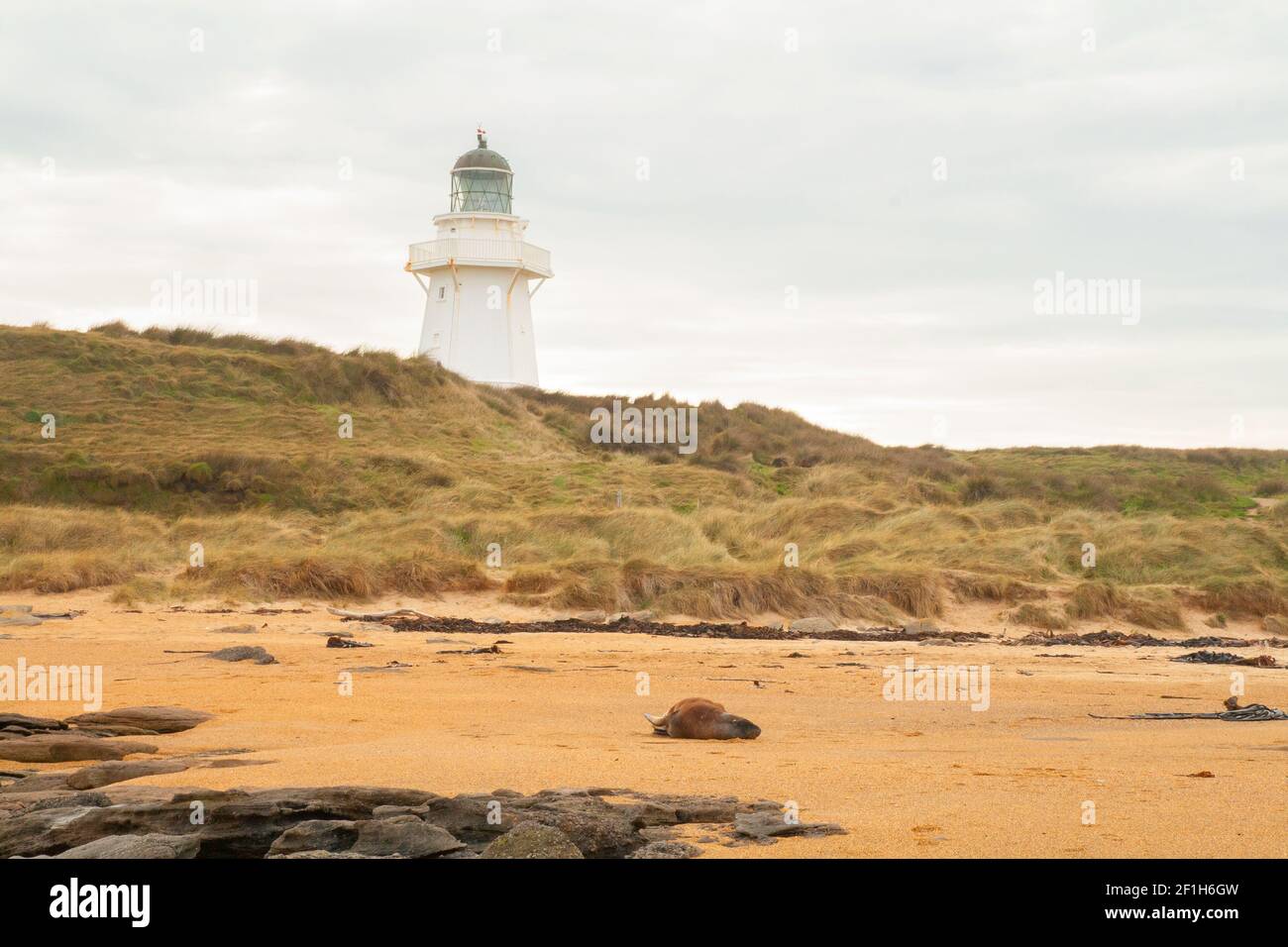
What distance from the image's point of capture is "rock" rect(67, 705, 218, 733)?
7.40m

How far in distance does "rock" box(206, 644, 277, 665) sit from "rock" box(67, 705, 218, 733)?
3.38 m

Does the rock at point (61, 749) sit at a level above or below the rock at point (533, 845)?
below

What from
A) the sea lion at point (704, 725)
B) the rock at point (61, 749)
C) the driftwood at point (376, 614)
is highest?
the driftwood at point (376, 614)

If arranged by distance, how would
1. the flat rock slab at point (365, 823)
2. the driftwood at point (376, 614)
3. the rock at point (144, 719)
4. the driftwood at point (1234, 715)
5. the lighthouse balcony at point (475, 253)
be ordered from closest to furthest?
the flat rock slab at point (365, 823) → the rock at point (144, 719) → the driftwood at point (1234, 715) → the driftwood at point (376, 614) → the lighthouse balcony at point (475, 253)

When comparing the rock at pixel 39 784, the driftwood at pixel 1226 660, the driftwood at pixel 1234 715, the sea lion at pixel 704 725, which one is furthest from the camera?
the driftwood at pixel 1226 660

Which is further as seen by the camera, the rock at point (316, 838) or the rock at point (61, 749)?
the rock at point (61, 749)

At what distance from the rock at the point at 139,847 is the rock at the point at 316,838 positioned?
274 millimetres

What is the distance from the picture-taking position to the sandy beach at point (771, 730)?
17.2 feet

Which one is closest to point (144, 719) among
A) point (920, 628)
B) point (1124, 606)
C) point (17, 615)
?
point (17, 615)

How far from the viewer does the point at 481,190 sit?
4053 centimetres

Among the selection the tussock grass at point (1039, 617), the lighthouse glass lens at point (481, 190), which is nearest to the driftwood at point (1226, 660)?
the tussock grass at point (1039, 617)

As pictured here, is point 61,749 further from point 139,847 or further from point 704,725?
point 704,725

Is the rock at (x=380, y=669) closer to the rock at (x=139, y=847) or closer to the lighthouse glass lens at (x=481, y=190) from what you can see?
the rock at (x=139, y=847)
